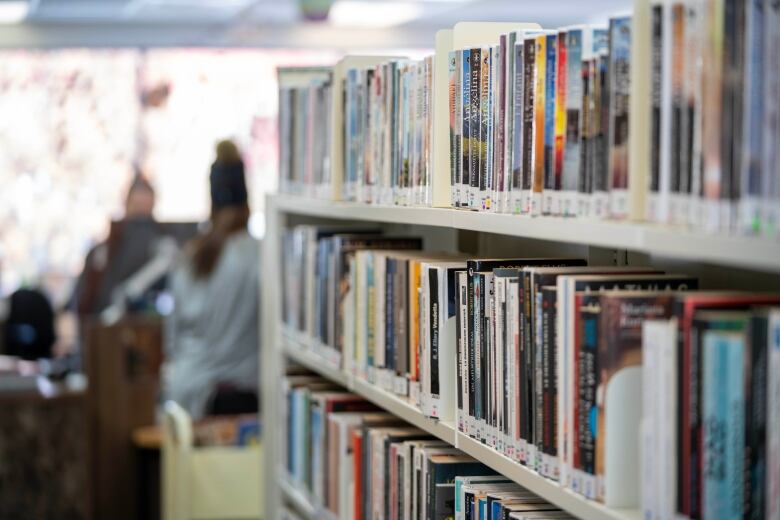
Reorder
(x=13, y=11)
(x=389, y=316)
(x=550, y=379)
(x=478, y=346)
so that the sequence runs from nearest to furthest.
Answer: (x=550, y=379) < (x=478, y=346) < (x=389, y=316) < (x=13, y=11)

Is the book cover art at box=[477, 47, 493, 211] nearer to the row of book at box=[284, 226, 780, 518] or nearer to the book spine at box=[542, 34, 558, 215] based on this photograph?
the row of book at box=[284, 226, 780, 518]

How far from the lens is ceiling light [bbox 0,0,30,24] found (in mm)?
7671

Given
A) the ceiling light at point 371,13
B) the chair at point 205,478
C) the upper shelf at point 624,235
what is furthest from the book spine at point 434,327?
the ceiling light at point 371,13

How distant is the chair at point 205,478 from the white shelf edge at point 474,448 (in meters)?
0.83

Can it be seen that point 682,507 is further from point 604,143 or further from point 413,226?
point 413,226

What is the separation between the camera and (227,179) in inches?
174

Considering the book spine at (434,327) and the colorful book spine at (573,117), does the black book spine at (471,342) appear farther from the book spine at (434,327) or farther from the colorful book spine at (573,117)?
the colorful book spine at (573,117)

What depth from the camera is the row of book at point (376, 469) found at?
1.98 metres

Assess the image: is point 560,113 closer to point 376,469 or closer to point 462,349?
point 462,349

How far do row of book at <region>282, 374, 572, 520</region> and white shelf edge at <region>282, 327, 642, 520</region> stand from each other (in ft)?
0.18

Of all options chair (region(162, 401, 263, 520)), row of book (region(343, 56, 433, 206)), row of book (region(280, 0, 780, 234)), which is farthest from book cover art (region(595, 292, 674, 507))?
chair (region(162, 401, 263, 520))

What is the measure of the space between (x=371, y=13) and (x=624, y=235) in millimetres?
7282

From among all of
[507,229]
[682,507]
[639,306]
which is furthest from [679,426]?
[507,229]

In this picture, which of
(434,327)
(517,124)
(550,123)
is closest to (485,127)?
(517,124)
